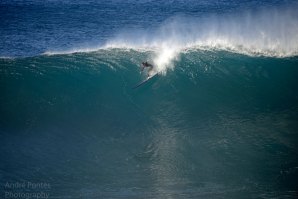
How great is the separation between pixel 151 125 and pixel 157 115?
628 mm

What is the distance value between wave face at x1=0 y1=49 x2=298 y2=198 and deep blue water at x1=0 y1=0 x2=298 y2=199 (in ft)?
0.13

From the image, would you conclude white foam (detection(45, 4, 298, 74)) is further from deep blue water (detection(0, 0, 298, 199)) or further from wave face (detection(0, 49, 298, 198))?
wave face (detection(0, 49, 298, 198))

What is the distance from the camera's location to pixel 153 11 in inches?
1037

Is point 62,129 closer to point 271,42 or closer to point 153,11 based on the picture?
point 271,42

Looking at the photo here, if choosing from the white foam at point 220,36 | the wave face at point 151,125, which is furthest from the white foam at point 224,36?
the wave face at point 151,125

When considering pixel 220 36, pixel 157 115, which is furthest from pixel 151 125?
pixel 220 36

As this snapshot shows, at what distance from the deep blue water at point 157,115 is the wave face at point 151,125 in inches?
1.6

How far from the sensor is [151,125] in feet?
43.0

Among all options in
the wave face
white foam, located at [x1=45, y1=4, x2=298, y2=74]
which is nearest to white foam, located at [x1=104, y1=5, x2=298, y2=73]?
white foam, located at [x1=45, y1=4, x2=298, y2=74]

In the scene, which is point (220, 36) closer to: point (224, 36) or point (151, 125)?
point (224, 36)

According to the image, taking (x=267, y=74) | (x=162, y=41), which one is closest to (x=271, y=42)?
(x=267, y=74)

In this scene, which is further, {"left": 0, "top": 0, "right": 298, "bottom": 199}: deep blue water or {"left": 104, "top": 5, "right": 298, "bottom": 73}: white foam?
{"left": 104, "top": 5, "right": 298, "bottom": 73}: white foam

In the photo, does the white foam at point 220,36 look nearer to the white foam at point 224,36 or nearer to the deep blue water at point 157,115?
the white foam at point 224,36

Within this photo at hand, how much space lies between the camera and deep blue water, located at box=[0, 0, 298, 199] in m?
10.5
